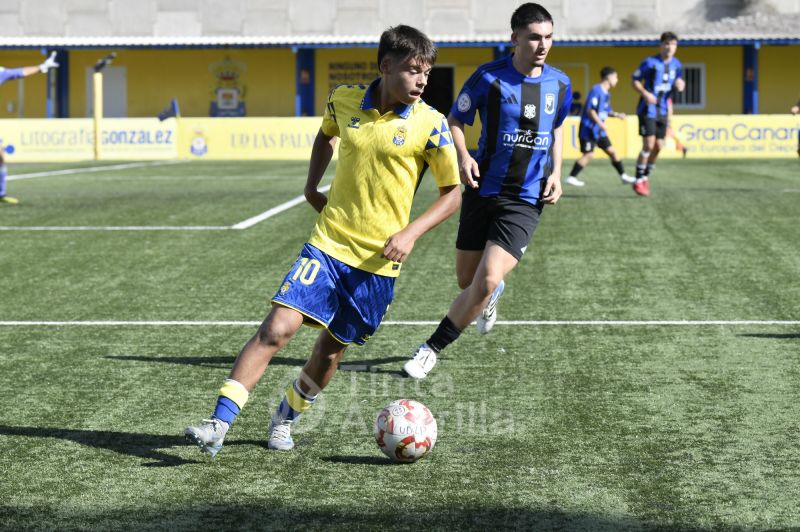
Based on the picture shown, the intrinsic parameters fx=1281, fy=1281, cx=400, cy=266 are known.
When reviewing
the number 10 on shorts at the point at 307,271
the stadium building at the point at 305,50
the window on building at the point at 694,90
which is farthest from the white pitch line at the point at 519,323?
the window on building at the point at 694,90

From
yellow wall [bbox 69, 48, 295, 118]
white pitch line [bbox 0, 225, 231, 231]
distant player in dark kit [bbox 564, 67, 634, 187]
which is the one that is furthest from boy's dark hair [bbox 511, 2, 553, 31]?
yellow wall [bbox 69, 48, 295, 118]

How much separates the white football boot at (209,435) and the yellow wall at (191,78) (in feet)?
134

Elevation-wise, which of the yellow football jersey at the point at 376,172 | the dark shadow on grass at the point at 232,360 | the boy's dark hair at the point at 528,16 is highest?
the boy's dark hair at the point at 528,16

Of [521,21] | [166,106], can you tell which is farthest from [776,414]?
[166,106]

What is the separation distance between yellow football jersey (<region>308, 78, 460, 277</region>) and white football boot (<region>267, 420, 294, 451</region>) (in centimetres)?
74

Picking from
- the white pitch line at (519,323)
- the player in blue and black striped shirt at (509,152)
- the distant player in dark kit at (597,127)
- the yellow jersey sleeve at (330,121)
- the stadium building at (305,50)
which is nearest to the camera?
the yellow jersey sleeve at (330,121)

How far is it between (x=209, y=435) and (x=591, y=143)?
16452mm

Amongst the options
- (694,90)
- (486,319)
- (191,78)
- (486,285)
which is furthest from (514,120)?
(191,78)

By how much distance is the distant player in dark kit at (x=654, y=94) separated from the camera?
56.6ft

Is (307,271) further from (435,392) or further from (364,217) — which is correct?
(435,392)

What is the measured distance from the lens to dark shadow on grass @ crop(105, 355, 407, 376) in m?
6.89

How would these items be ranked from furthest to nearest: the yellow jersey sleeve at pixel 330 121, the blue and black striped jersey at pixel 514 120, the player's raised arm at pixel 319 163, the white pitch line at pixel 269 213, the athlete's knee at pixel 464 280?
the white pitch line at pixel 269 213 < the athlete's knee at pixel 464 280 < the blue and black striped jersey at pixel 514 120 < the player's raised arm at pixel 319 163 < the yellow jersey sleeve at pixel 330 121

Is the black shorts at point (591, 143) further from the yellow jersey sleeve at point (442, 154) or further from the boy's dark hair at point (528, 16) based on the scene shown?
the yellow jersey sleeve at point (442, 154)

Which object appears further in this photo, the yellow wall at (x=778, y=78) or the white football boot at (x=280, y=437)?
the yellow wall at (x=778, y=78)
